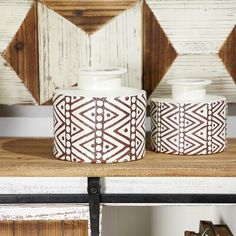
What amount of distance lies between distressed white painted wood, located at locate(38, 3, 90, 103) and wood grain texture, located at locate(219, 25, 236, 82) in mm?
260

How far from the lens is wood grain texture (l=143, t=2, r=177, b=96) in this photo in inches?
39.4

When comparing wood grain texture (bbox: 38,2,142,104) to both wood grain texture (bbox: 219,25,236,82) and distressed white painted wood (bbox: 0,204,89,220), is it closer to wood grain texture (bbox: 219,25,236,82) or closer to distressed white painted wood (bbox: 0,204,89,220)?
wood grain texture (bbox: 219,25,236,82)

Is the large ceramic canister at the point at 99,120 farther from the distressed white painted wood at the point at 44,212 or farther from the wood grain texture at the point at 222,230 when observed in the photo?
the wood grain texture at the point at 222,230

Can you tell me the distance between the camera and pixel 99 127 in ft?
2.59

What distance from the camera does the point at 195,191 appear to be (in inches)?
31.7

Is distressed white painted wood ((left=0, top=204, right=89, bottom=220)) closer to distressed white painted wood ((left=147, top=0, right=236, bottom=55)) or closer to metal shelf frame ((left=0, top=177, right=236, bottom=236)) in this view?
metal shelf frame ((left=0, top=177, right=236, bottom=236))

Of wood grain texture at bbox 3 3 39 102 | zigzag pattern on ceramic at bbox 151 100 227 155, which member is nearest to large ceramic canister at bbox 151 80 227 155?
zigzag pattern on ceramic at bbox 151 100 227 155

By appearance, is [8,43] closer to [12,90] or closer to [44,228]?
[12,90]

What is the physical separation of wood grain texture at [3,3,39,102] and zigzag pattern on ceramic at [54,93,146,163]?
0.21 meters

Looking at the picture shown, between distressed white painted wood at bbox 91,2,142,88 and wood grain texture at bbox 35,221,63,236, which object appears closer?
wood grain texture at bbox 35,221,63,236

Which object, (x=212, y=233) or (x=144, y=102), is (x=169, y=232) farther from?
A: (x=144, y=102)

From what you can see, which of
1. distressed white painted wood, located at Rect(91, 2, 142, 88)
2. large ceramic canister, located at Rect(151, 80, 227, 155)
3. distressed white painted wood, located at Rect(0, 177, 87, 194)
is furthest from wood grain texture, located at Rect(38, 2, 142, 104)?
distressed white painted wood, located at Rect(0, 177, 87, 194)

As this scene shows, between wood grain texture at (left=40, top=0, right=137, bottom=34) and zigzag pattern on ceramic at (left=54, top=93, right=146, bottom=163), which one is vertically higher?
wood grain texture at (left=40, top=0, right=137, bottom=34)

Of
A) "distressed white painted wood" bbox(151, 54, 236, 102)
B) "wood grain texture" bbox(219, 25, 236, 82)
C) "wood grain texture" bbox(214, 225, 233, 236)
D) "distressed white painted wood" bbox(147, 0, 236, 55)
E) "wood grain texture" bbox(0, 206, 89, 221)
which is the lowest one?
"wood grain texture" bbox(214, 225, 233, 236)
